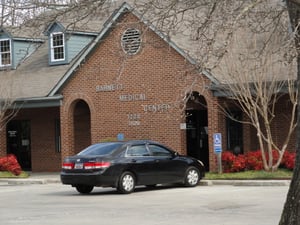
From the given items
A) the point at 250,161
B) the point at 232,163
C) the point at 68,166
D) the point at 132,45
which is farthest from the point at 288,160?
the point at 132,45

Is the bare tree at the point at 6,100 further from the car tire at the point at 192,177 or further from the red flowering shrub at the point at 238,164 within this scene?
the car tire at the point at 192,177

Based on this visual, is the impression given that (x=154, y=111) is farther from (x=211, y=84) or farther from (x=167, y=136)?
(x=211, y=84)

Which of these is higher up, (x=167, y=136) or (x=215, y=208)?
(x=167, y=136)

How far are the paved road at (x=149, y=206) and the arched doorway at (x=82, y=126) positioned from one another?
8930 mm

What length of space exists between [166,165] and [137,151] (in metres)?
1.00

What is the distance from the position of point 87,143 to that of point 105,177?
12.0m

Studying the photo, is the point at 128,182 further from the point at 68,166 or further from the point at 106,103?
the point at 106,103

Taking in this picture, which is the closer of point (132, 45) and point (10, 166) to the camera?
point (132, 45)

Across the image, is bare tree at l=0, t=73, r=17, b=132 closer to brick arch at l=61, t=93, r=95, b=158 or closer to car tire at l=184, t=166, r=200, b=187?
brick arch at l=61, t=93, r=95, b=158

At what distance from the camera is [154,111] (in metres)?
26.1

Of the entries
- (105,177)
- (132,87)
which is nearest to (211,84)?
(132,87)

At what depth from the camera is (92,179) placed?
18.6 meters

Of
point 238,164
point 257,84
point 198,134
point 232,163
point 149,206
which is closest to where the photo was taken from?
point 149,206

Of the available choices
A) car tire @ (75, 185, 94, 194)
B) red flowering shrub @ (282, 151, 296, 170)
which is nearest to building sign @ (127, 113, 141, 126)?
red flowering shrub @ (282, 151, 296, 170)
